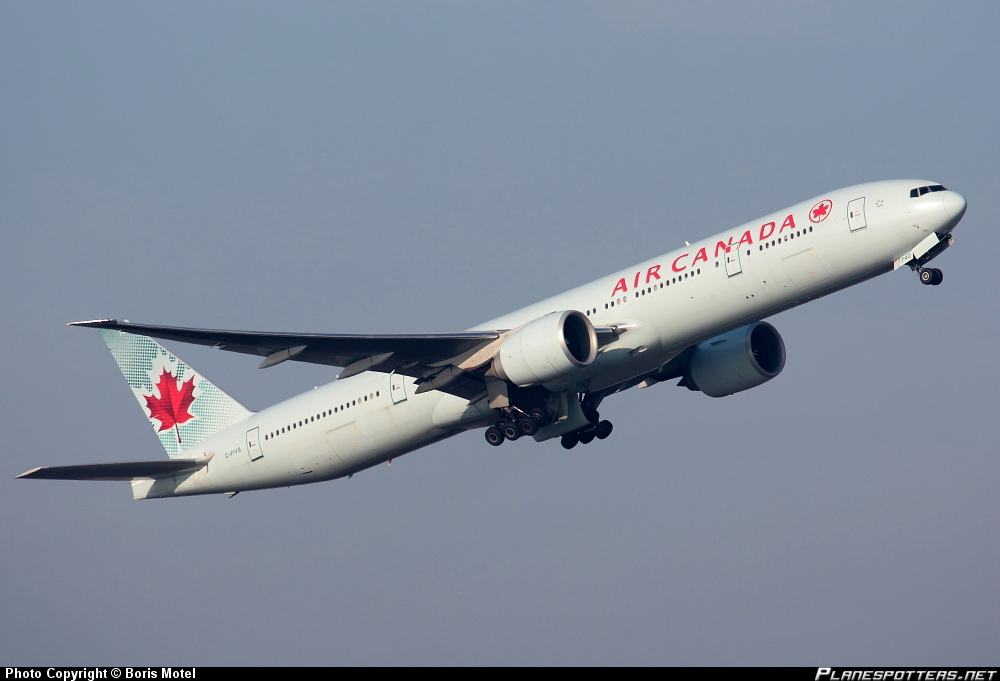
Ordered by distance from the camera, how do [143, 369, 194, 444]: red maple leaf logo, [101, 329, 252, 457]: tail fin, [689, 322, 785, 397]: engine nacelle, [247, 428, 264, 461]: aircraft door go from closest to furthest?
[689, 322, 785, 397]: engine nacelle
[247, 428, 264, 461]: aircraft door
[101, 329, 252, 457]: tail fin
[143, 369, 194, 444]: red maple leaf logo

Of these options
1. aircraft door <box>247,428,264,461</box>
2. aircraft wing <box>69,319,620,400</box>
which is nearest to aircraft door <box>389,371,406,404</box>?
aircraft wing <box>69,319,620,400</box>

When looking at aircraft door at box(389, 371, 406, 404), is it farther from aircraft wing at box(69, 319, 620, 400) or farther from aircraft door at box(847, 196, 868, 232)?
aircraft door at box(847, 196, 868, 232)

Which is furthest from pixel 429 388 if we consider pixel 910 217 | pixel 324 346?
pixel 910 217

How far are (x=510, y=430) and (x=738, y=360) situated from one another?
332 inches

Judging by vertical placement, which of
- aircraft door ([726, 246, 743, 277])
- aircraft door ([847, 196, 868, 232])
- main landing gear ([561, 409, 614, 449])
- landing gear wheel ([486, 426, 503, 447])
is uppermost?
aircraft door ([847, 196, 868, 232])

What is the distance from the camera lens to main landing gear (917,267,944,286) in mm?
34312

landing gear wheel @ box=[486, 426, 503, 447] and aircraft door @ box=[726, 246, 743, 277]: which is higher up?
aircraft door @ box=[726, 246, 743, 277]

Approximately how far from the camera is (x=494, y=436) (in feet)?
129

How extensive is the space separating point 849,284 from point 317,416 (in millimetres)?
17212

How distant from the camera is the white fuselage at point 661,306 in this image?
113ft

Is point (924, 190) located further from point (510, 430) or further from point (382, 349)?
point (382, 349)

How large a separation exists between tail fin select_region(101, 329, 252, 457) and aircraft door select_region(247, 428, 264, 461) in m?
2.01

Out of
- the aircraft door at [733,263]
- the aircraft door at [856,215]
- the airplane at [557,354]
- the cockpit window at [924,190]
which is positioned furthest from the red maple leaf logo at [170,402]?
the cockpit window at [924,190]
